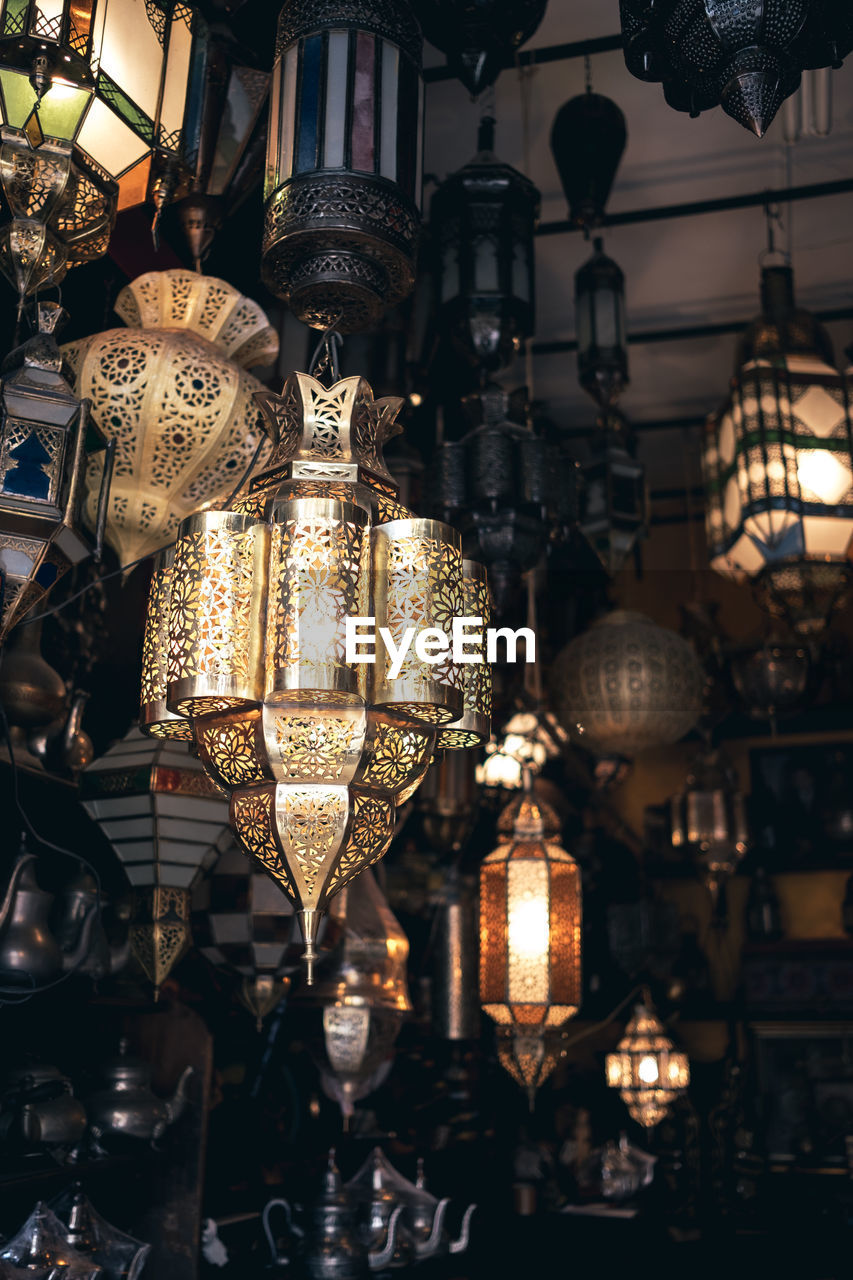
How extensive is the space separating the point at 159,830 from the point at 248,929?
0.34 m

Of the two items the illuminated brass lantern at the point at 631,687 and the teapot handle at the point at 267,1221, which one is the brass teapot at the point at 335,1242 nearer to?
the teapot handle at the point at 267,1221

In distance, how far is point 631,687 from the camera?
11.7 feet

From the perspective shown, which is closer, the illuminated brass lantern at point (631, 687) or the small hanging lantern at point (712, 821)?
the illuminated brass lantern at point (631, 687)

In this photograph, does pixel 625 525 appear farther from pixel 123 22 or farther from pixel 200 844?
pixel 123 22

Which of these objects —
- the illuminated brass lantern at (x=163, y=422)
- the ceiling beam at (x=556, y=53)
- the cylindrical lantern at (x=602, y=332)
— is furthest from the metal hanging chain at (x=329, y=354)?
the ceiling beam at (x=556, y=53)

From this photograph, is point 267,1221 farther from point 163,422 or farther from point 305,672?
point 305,672

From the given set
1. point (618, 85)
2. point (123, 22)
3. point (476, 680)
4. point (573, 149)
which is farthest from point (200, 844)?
point (618, 85)

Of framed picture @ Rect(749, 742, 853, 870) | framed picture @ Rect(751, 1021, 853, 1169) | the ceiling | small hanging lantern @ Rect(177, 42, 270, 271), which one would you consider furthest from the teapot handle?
framed picture @ Rect(749, 742, 853, 870)

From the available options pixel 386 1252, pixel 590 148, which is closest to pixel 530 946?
pixel 386 1252

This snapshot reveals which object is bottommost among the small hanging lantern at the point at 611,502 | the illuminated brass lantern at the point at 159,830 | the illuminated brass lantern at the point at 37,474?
the illuminated brass lantern at the point at 159,830

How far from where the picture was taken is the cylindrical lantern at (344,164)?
1.49m

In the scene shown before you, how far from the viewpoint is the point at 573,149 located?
9.18ft

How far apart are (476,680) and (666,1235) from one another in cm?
365

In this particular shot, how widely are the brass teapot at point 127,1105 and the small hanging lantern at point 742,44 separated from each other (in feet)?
6.50
